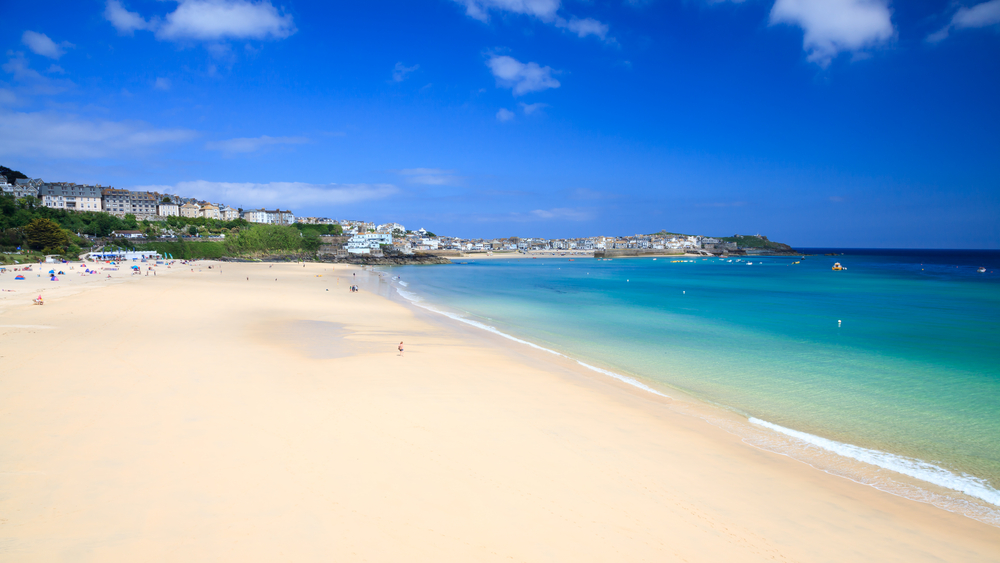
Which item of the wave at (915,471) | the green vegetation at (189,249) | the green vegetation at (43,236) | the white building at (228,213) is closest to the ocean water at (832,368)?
the wave at (915,471)

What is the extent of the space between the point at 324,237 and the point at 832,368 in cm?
10483

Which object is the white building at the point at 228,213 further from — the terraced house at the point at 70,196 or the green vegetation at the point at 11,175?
the green vegetation at the point at 11,175

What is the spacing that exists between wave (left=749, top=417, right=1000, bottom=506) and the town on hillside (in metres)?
85.1

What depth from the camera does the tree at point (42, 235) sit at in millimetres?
43938

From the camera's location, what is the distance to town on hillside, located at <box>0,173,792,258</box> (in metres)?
81.9

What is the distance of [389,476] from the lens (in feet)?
15.4

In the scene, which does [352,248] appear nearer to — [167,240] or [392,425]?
[167,240]

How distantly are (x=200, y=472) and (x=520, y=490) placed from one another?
343cm

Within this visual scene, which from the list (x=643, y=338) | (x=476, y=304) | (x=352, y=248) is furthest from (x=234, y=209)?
(x=643, y=338)

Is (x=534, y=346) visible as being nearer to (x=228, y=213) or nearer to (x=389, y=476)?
(x=389, y=476)

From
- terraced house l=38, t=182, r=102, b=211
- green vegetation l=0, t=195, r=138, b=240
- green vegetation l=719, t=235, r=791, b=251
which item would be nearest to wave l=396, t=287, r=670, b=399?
green vegetation l=0, t=195, r=138, b=240

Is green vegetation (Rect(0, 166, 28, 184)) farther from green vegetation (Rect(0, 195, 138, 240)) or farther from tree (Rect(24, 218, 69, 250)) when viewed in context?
tree (Rect(24, 218, 69, 250))

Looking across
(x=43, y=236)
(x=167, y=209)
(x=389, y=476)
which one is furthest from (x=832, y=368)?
Result: (x=167, y=209)

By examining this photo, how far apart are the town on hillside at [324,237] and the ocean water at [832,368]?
74.0 m
